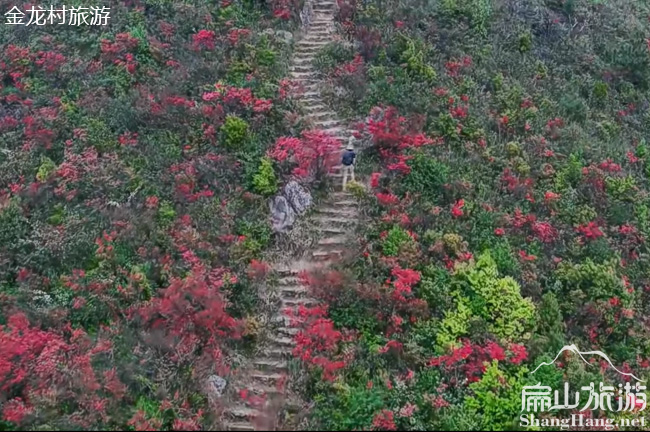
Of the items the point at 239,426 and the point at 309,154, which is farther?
the point at 309,154

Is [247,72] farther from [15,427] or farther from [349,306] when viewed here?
[15,427]

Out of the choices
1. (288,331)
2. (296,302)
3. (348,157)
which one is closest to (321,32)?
(348,157)

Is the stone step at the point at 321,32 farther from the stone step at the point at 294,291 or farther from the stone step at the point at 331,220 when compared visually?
the stone step at the point at 294,291

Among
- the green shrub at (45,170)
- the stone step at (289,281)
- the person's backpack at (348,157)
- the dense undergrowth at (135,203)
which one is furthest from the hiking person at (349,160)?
the green shrub at (45,170)

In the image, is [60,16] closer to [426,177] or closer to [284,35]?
[284,35]

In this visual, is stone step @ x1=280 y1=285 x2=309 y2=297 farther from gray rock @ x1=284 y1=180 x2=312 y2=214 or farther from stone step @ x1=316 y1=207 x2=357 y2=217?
stone step @ x1=316 y1=207 x2=357 y2=217

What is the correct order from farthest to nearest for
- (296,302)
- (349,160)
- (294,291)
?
(349,160)
(294,291)
(296,302)

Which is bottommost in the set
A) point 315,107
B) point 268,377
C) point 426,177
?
point 268,377
